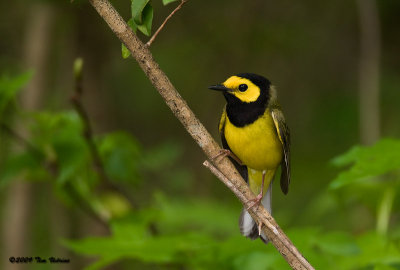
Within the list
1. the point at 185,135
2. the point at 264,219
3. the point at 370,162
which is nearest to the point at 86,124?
the point at 264,219

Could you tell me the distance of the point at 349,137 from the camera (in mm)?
6461

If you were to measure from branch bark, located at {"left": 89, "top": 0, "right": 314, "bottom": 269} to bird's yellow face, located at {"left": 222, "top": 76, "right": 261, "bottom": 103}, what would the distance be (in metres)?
1.25

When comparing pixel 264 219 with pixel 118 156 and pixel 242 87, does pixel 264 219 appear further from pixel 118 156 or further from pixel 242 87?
pixel 118 156

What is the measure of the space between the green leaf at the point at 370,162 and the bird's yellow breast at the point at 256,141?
750 mm

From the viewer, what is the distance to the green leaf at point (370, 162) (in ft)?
8.73

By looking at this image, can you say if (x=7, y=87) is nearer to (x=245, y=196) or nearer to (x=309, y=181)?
(x=245, y=196)

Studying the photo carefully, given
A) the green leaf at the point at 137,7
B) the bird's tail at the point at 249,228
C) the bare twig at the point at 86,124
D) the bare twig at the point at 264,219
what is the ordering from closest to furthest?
the green leaf at the point at 137,7 < the bare twig at the point at 264,219 < the bare twig at the point at 86,124 < the bird's tail at the point at 249,228

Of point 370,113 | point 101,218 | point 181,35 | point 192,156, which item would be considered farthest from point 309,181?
point 101,218

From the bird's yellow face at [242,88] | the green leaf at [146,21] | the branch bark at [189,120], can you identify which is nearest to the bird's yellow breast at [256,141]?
the bird's yellow face at [242,88]

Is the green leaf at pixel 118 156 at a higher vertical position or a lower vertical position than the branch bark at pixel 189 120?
higher

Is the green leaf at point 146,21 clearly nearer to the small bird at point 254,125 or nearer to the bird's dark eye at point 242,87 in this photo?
the small bird at point 254,125

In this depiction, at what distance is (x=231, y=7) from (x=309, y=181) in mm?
2079

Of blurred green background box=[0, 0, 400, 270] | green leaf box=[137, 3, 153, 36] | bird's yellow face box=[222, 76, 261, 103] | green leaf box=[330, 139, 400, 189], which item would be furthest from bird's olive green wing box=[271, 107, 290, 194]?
green leaf box=[137, 3, 153, 36]

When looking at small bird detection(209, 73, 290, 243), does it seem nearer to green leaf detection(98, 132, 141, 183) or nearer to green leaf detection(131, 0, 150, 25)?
green leaf detection(98, 132, 141, 183)
